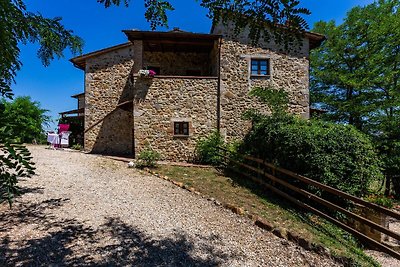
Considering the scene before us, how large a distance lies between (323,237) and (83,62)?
14.8m

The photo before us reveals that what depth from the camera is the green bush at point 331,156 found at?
22.9 ft

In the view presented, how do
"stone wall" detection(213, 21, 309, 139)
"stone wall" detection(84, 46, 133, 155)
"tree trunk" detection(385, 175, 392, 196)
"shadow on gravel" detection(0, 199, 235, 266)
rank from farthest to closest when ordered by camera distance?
"stone wall" detection(84, 46, 133, 155)
"stone wall" detection(213, 21, 309, 139)
"tree trunk" detection(385, 175, 392, 196)
"shadow on gravel" detection(0, 199, 235, 266)

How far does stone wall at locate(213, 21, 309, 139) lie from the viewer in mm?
12328

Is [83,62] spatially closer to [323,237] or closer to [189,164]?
[189,164]

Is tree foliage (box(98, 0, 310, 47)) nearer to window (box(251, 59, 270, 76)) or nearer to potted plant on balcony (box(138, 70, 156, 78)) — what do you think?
potted plant on balcony (box(138, 70, 156, 78))

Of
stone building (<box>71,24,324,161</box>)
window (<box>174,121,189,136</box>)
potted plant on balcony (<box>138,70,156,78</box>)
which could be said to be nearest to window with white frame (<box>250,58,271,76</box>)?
stone building (<box>71,24,324,161</box>)

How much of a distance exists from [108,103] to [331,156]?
12062 millimetres

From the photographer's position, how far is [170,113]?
12.0 m

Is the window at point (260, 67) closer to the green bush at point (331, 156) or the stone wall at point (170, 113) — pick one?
the stone wall at point (170, 113)

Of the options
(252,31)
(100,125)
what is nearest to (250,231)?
(252,31)

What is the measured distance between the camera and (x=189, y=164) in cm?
1146

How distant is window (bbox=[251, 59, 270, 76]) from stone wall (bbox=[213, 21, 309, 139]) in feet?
0.74

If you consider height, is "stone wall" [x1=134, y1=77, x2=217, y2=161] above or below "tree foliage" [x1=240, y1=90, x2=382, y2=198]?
above

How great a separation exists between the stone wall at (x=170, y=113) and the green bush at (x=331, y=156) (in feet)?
15.8
